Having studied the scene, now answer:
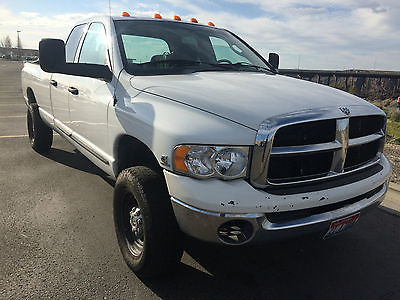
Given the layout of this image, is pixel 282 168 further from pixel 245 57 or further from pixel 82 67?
pixel 245 57

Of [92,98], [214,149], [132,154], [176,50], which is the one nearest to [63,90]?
[92,98]

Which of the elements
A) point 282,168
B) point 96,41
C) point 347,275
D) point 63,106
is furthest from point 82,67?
point 347,275

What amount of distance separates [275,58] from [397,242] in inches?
101

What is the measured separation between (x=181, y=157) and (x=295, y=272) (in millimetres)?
1375

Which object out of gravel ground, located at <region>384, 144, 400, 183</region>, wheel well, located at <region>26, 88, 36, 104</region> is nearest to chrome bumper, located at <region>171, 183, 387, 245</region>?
gravel ground, located at <region>384, 144, 400, 183</region>

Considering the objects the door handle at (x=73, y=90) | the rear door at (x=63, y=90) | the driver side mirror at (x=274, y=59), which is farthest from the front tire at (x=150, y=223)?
the driver side mirror at (x=274, y=59)

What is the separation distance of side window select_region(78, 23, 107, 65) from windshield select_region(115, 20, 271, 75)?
0.67 feet

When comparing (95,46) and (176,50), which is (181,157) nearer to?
(176,50)

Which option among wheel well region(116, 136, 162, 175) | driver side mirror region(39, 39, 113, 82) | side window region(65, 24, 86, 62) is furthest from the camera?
side window region(65, 24, 86, 62)

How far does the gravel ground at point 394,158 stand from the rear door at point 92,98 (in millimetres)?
3570

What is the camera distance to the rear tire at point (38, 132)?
508 cm

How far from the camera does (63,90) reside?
12.4 ft

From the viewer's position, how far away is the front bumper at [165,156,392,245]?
1866mm

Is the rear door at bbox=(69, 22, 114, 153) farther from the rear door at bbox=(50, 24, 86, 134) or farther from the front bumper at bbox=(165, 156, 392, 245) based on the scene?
the front bumper at bbox=(165, 156, 392, 245)
